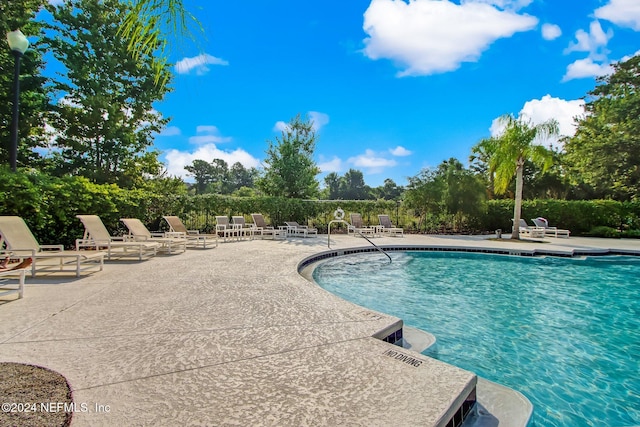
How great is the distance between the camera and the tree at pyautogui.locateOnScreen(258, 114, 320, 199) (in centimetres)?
1895

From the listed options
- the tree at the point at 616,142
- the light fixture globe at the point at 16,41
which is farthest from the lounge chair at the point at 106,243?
the tree at the point at 616,142

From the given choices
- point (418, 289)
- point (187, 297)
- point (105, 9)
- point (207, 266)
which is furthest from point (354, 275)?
point (105, 9)

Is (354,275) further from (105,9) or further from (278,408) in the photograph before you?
(105,9)

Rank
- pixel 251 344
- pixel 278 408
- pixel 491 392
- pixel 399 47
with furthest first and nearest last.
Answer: pixel 399 47 < pixel 251 344 < pixel 491 392 < pixel 278 408

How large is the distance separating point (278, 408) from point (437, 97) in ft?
65.6

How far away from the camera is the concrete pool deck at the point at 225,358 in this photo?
1.90 metres

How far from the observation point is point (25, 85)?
14.1 meters

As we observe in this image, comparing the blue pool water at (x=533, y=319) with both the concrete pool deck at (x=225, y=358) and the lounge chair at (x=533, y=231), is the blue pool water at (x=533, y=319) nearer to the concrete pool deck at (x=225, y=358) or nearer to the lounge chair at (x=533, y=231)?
the concrete pool deck at (x=225, y=358)

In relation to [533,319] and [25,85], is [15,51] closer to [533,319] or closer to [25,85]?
[25,85]

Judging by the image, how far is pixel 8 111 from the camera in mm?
13906

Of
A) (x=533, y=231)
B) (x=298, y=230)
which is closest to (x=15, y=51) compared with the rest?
(x=298, y=230)

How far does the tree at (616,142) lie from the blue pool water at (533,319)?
14.6 metres

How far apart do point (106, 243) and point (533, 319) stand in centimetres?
832

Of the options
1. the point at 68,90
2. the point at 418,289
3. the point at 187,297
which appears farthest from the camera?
the point at 68,90
